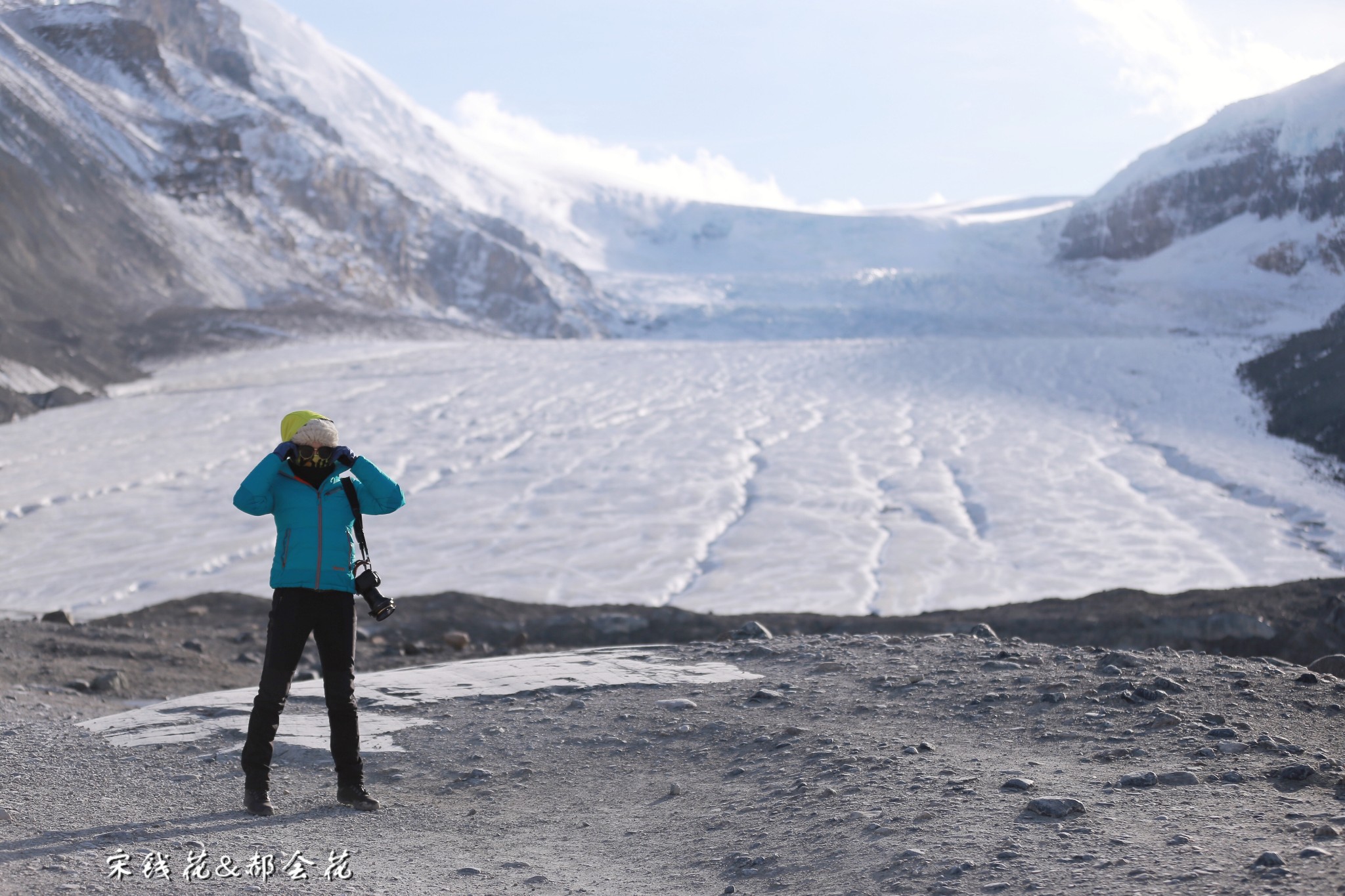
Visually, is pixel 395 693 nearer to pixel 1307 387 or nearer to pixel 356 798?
pixel 356 798

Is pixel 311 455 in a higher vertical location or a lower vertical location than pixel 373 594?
higher

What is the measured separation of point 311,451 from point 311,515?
232mm

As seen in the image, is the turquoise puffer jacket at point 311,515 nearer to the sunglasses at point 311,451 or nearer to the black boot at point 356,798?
the sunglasses at point 311,451

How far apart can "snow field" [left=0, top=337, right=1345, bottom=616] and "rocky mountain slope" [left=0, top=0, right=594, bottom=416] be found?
842 cm

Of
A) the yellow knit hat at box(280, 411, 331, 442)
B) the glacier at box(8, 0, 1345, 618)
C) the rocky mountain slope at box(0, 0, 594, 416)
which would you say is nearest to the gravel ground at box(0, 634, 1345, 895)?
the yellow knit hat at box(280, 411, 331, 442)

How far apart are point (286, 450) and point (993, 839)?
269 centimetres

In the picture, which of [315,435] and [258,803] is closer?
[258,803]

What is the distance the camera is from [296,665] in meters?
4.20

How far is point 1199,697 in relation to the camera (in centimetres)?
513

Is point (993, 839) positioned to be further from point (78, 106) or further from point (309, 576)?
point (78, 106)

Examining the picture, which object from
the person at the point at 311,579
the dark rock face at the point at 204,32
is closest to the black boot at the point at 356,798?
the person at the point at 311,579

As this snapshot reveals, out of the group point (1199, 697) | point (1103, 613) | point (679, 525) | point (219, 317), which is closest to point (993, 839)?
point (1199, 697)

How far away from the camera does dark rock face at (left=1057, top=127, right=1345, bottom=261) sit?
7606 centimetres

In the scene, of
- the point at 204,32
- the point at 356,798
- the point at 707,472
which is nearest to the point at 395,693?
the point at 356,798
